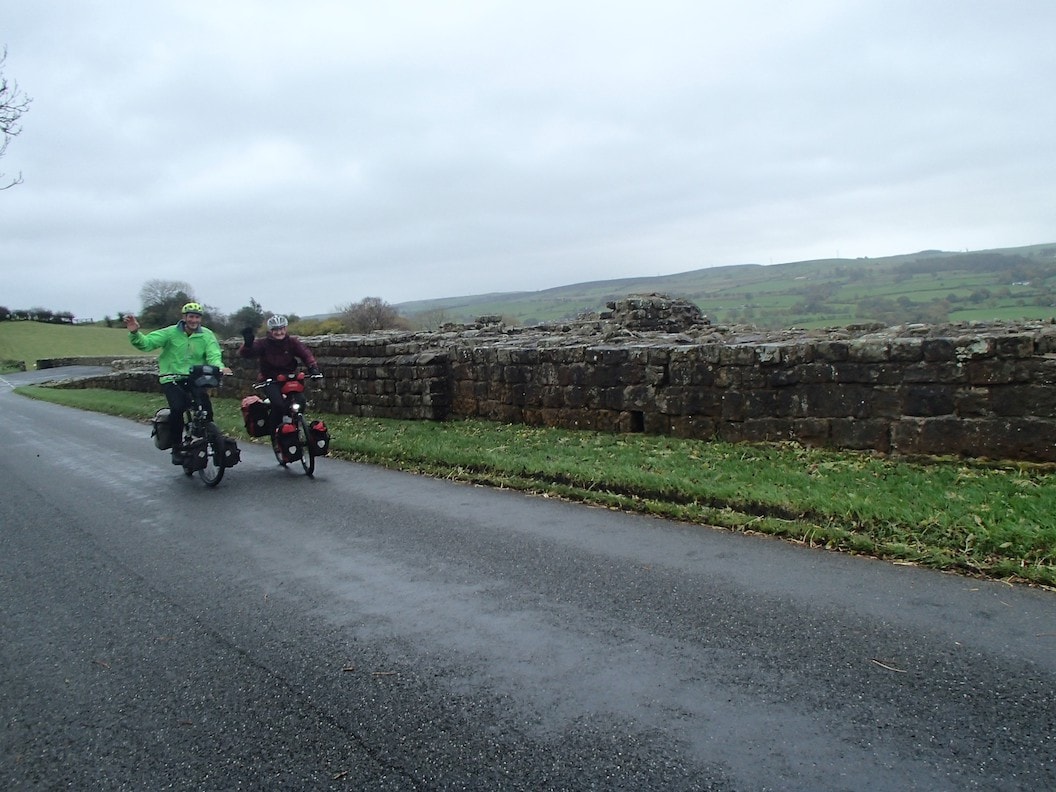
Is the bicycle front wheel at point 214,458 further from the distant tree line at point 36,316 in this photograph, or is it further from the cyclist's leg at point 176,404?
the distant tree line at point 36,316

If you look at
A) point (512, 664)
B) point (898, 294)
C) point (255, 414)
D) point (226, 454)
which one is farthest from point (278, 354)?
point (898, 294)

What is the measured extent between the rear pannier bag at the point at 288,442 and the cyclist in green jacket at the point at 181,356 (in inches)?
34.6

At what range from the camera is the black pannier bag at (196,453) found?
9203 millimetres

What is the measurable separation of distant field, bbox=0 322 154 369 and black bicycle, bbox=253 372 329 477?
5309 centimetres

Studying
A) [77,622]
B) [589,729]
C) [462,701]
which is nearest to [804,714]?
[589,729]

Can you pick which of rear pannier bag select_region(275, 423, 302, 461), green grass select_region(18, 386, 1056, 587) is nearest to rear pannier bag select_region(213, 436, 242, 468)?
rear pannier bag select_region(275, 423, 302, 461)

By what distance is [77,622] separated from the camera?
15.1 feet

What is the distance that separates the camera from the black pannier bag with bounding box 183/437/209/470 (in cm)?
920

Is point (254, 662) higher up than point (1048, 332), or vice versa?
point (1048, 332)

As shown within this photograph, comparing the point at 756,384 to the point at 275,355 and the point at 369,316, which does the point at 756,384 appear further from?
the point at 369,316

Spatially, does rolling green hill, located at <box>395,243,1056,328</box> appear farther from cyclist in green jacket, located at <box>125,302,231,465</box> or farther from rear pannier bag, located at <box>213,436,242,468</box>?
cyclist in green jacket, located at <box>125,302,231,465</box>

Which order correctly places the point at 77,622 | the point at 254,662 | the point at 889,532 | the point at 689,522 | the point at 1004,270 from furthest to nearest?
the point at 1004,270 → the point at 689,522 → the point at 889,532 → the point at 77,622 → the point at 254,662

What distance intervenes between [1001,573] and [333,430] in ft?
33.1

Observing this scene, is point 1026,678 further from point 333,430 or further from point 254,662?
point 333,430
